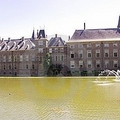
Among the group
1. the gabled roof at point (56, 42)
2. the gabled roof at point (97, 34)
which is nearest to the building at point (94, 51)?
the gabled roof at point (97, 34)

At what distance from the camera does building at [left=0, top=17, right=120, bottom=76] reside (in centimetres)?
5081

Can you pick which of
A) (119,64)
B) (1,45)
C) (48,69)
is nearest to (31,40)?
(1,45)

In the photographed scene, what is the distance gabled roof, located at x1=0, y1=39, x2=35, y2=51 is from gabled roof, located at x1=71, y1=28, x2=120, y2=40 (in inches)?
411

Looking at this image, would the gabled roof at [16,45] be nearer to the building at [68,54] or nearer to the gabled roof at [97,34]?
the building at [68,54]

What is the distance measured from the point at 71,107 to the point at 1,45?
50.8m

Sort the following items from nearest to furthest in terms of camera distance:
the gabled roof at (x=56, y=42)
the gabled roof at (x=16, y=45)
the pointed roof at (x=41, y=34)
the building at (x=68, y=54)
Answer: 1. the building at (x=68, y=54)
2. the gabled roof at (x=56, y=42)
3. the pointed roof at (x=41, y=34)
4. the gabled roof at (x=16, y=45)

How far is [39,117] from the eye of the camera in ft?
33.6

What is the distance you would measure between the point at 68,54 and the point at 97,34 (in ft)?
23.3

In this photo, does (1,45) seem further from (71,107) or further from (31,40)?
(71,107)

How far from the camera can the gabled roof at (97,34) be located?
2050 inches

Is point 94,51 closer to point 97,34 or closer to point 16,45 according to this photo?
point 97,34

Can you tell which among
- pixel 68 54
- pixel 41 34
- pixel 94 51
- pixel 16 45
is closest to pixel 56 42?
pixel 41 34

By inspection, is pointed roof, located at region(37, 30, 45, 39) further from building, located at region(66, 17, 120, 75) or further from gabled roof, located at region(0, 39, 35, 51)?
building, located at region(66, 17, 120, 75)

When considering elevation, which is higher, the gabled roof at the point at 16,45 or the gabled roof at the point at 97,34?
the gabled roof at the point at 97,34
